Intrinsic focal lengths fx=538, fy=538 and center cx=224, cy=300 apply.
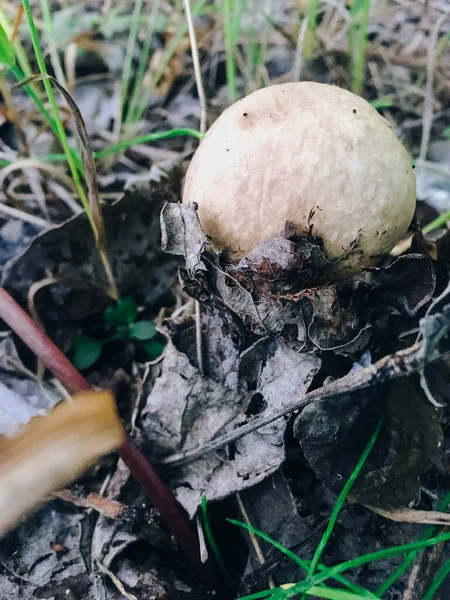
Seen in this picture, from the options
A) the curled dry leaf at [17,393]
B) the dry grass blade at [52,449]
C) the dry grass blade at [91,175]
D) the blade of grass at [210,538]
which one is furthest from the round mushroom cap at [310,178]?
the curled dry leaf at [17,393]

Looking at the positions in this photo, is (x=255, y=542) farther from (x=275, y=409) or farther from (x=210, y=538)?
(x=275, y=409)

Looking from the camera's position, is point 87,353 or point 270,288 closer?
point 270,288

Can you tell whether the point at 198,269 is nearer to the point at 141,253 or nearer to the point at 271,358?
the point at 271,358

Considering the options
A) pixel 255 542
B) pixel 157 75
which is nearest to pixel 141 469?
pixel 255 542

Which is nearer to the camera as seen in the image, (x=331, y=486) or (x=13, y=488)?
(x=13, y=488)

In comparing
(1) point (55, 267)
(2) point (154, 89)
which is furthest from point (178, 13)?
(1) point (55, 267)

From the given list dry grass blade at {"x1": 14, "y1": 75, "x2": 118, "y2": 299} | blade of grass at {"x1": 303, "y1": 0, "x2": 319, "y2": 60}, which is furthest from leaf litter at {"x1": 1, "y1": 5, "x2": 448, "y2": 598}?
blade of grass at {"x1": 303, "y1": 0, "x2": 319, "y2": 60}
